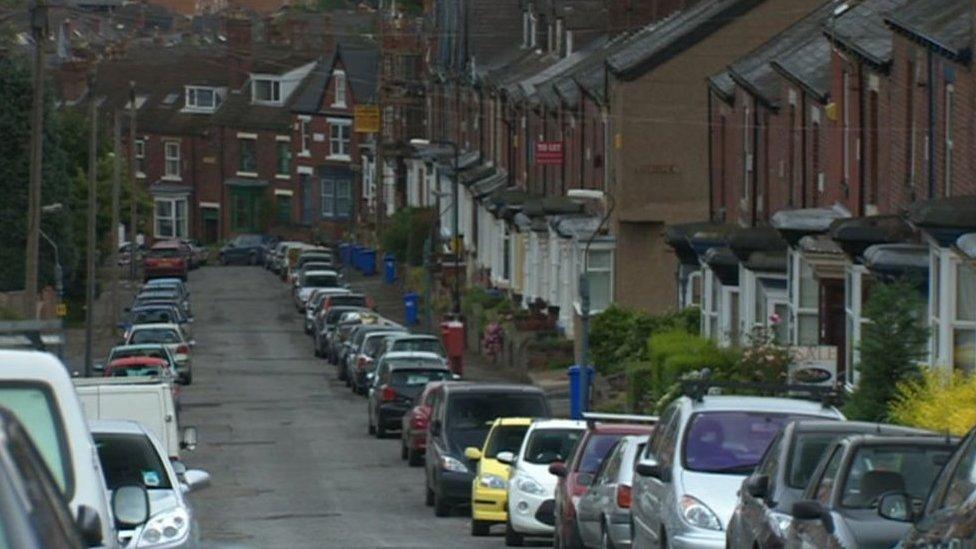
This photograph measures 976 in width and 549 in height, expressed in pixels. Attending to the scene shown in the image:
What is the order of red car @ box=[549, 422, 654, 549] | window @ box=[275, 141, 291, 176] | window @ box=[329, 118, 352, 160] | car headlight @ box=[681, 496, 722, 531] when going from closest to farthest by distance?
1. car headlight @ box=[681, 496, 722, 531]
2. red car @ box=[549, 422, 654, 549]
3. window @ box=[329, 118, 352, 160]
4. window @ box=[275, 141, 291, 176]

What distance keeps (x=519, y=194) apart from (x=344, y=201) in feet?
142

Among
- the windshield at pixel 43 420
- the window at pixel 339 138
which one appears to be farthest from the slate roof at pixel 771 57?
the window at pixel 339 138

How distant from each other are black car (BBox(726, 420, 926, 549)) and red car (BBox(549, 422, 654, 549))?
6.45 m

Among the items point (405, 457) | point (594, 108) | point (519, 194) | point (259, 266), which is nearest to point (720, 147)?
point (594, 108)

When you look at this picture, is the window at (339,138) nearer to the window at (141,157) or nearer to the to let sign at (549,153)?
the window at (141,157)

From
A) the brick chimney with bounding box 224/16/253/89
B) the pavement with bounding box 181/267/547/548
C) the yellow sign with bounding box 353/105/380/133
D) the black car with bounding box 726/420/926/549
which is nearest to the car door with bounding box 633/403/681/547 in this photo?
the black car with bounding box 726/420/926/549

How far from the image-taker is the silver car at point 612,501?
67.9 ft

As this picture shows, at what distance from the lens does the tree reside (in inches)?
1054

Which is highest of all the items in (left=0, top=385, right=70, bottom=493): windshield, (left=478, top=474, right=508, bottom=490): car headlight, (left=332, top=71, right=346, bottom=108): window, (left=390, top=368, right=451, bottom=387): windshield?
(left=332, top=71, right=346, bottom=108): window

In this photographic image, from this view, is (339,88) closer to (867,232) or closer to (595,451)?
(867,232)

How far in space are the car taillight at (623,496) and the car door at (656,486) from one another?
33.4 inches

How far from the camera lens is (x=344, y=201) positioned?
366ft

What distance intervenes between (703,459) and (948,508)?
742 cm

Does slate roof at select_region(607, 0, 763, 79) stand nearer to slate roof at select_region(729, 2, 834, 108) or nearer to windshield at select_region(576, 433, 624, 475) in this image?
slate roof at select_region(729, 2, 834, 108)
